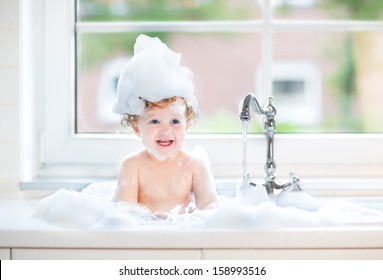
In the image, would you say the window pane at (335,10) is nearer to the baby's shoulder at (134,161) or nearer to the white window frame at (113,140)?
the white window frame at (113,140)

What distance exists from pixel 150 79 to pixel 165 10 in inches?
17.4

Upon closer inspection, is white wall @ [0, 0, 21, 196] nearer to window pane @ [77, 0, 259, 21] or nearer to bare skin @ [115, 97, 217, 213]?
window pane @ [77, 0, 259, 21]

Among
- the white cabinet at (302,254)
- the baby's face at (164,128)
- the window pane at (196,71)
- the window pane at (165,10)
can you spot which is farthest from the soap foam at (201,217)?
the window pane at (165,10)

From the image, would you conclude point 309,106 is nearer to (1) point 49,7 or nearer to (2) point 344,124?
(2) point 344,124

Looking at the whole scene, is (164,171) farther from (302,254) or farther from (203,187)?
(302,254)

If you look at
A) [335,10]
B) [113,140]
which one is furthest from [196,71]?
[335,10]

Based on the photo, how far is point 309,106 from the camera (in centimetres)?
194

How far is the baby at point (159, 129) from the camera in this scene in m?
1.35

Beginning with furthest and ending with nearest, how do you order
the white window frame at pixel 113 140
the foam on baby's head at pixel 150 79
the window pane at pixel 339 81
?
the window pane at pixel 339 81 < the white window frame at pixel 113 140 < the foam on baby's head at pixel 150 79

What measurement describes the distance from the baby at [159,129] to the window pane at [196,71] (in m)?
0.31

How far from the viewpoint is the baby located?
135 centimetres

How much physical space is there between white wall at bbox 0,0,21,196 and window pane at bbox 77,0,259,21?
213 mm

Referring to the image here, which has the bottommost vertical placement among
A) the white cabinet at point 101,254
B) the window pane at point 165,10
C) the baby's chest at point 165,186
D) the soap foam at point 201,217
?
the white cabinet at point 101,254

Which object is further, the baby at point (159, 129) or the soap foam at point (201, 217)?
the baby at point (159, 129)
